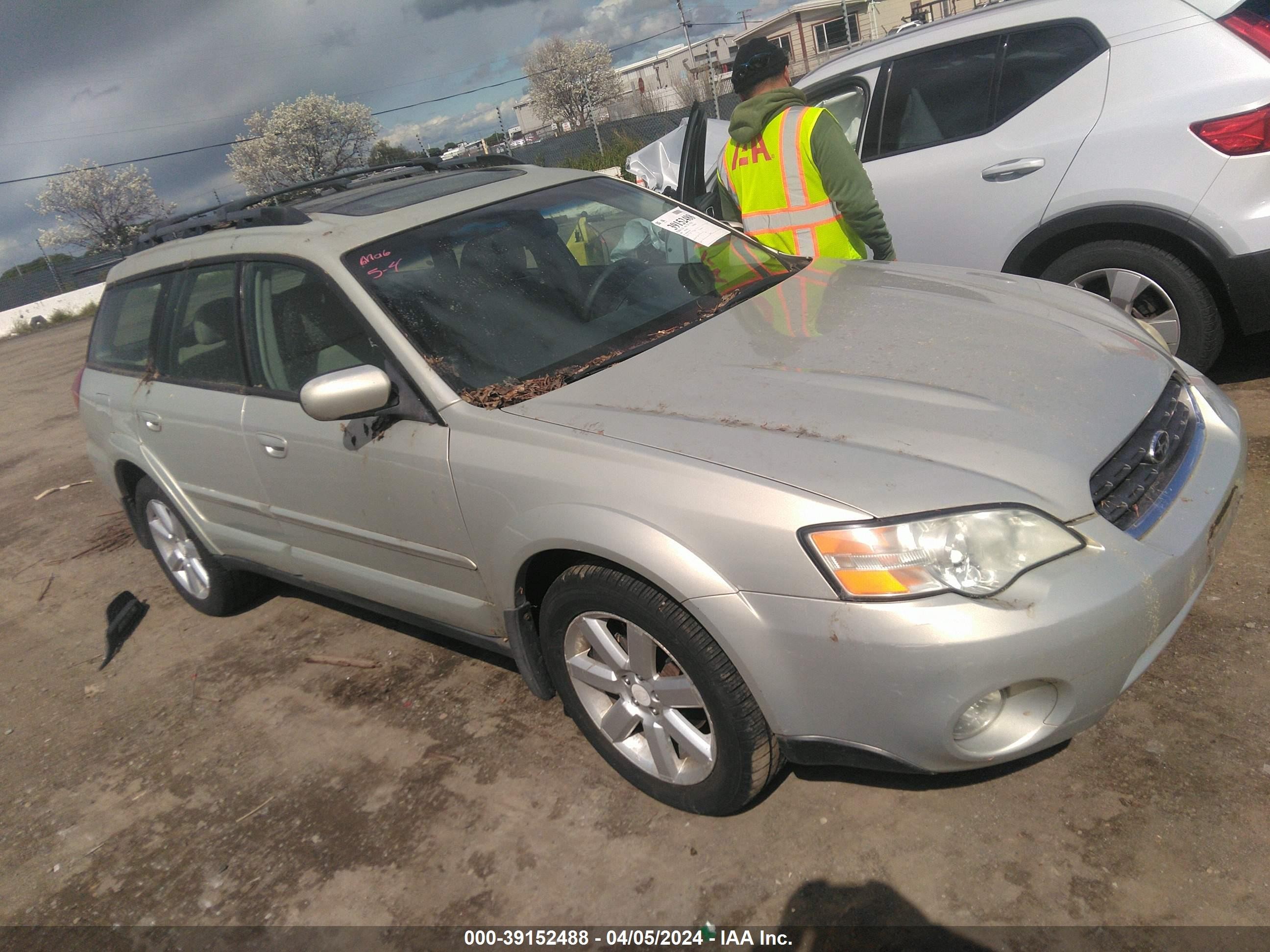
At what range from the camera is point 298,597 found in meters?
4.54

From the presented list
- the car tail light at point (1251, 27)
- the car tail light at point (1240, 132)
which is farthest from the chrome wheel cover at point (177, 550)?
the car tail light at point (1251, 27)

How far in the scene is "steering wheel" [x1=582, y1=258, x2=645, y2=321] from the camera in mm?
3018

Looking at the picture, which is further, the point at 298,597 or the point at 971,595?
the point at 298,597

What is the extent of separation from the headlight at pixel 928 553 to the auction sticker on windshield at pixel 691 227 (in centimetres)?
191

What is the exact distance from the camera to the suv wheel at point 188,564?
167 inches

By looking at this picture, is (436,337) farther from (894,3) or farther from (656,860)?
(894,3)

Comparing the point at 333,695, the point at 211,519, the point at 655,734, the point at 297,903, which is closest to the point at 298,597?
the point at 211,519

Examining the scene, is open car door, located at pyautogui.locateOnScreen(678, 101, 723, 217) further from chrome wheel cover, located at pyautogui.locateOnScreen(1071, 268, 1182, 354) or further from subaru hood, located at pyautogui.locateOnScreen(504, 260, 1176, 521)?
subaru hood, located at pyautogui.locateOnScreen(504, 260, 1176, 521)

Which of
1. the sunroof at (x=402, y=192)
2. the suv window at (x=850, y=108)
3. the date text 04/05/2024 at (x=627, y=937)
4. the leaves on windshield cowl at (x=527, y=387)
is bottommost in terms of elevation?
the date text 04/05/2024 at (x=627, y=937)

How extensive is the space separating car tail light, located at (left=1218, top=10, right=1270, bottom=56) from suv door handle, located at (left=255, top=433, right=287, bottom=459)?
4048 millimetres

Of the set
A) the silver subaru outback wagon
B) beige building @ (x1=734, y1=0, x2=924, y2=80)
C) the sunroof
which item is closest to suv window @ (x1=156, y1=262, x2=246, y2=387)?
the silver subaru outback wagon

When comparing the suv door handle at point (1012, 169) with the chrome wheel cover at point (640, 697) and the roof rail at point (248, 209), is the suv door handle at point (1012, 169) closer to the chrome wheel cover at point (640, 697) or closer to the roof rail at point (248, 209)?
the roof rail at point (248, 209)

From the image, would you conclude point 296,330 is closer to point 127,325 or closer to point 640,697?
point 127,325

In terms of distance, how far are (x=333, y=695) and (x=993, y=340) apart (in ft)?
8.96
